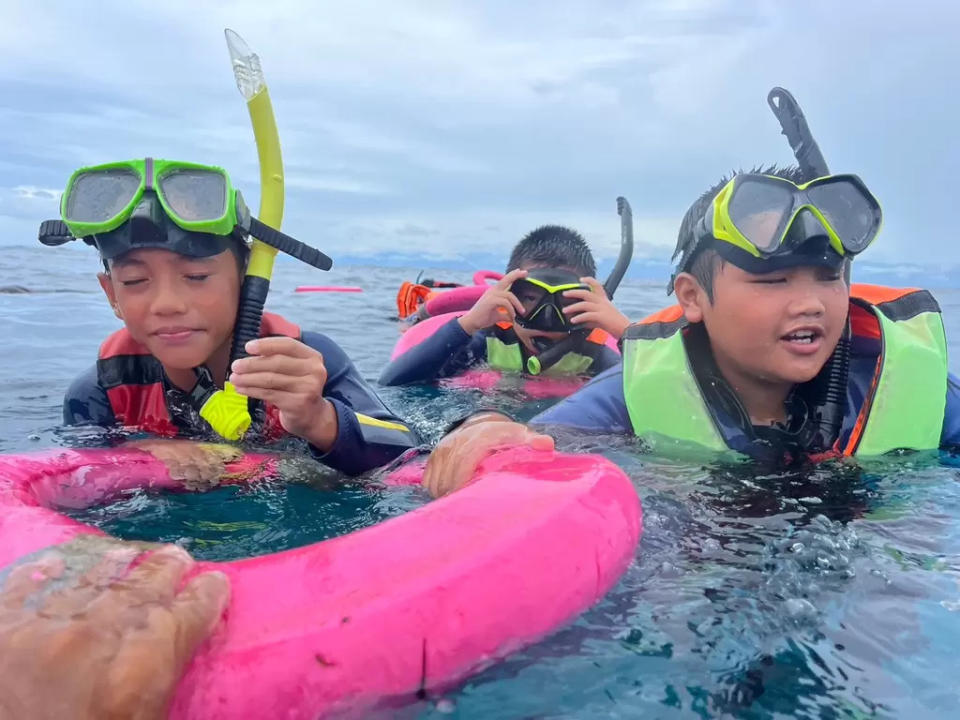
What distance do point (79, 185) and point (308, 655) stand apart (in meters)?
2.22

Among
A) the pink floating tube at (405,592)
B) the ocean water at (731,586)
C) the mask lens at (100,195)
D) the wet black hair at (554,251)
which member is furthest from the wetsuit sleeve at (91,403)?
the wet black hair at (554,251)

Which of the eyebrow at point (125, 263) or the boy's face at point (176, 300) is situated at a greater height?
the eyebrow at point (125, 263)

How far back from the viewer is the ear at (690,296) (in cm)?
293

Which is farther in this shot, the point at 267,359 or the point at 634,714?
the point at 267,359

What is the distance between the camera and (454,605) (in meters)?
1.19

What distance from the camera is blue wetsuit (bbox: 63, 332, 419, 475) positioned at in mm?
2529

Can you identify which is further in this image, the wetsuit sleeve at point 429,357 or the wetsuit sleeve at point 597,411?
the wetsuit sleeve at point 429,357

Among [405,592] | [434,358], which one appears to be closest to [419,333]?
[434,358]

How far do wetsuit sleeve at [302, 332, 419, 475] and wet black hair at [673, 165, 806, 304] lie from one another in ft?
4.04

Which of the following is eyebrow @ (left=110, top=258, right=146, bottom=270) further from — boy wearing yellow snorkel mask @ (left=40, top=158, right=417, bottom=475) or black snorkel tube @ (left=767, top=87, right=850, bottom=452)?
black snorkel tube @ (left=767, top=87, right=850, bottom=452)

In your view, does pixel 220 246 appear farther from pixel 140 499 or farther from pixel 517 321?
pixel 517 321

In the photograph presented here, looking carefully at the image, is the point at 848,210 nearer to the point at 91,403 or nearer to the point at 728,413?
the point at 728,413

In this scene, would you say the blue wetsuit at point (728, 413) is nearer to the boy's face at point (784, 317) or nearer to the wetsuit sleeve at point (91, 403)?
the boy's face at point (784, 317)

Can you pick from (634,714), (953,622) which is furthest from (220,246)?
(953,622)
